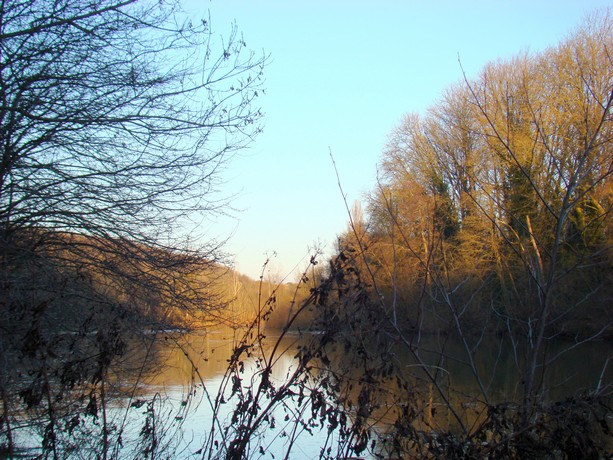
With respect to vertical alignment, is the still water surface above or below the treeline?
below

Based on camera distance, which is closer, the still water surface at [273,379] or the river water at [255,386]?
the river water at [255,386]

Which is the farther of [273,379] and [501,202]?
[501,202]

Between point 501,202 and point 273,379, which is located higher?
point 501,202

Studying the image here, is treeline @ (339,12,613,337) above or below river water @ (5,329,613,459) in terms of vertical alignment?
above

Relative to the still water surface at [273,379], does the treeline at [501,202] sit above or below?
above

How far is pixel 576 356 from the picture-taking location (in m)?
15.4

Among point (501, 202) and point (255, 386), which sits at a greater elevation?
point (501, 202)

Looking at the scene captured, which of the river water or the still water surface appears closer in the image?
the river water

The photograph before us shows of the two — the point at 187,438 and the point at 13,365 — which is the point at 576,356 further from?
the point at 13,365

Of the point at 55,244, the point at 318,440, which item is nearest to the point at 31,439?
the point at 55,244

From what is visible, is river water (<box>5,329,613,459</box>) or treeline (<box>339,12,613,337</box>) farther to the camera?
treeline (<box>339,12,613,337</box>)

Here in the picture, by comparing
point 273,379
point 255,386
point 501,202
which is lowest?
point 255,386

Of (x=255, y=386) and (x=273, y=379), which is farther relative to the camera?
(x=255, y=386)

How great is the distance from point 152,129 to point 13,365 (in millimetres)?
2736
